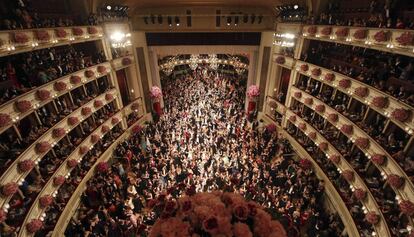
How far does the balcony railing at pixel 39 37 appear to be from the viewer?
1183 centimetres

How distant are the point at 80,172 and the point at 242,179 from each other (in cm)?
1065

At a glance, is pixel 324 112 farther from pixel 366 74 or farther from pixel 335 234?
pixel 335 234

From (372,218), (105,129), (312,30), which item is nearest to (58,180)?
(105,129)

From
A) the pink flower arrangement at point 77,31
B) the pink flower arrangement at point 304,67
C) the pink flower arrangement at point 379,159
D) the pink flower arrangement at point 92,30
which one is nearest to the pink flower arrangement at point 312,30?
the pink flower arrangement at point 304,67

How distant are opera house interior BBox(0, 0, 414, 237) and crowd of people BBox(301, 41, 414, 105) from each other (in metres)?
0.10

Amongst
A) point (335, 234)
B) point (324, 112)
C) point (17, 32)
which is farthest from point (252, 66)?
point (17, 32)

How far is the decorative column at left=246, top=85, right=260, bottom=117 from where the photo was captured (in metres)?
26.0

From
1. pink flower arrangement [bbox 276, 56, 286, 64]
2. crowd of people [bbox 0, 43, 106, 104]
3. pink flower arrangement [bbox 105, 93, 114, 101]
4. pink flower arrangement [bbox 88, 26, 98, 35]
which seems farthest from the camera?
pink flower arrangement [bbox 276, 56, 286, 64]

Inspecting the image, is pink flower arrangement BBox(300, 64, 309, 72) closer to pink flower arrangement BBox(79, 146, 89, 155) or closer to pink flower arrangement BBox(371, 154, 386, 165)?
pink flower arrangement BBox(371, 154, 386, 165)

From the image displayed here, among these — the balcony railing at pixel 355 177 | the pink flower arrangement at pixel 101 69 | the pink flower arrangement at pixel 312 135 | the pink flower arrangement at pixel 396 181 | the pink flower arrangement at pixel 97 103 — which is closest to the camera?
the pink flower arrangement at pixel 396 181

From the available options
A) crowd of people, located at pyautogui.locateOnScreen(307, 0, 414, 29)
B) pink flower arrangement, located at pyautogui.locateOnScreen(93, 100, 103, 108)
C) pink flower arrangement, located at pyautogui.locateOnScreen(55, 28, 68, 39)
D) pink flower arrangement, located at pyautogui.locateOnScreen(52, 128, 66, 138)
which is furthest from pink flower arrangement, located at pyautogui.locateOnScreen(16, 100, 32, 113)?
crowd of people, located at pyautogui.locateOnScreen(307, 0, 414, 29)

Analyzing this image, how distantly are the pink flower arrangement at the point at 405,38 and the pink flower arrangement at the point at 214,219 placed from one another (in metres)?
10.6

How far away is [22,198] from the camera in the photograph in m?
12.8

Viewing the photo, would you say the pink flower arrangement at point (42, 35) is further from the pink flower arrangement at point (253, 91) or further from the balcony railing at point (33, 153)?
the pink flower arrangement at point (253, 91)
